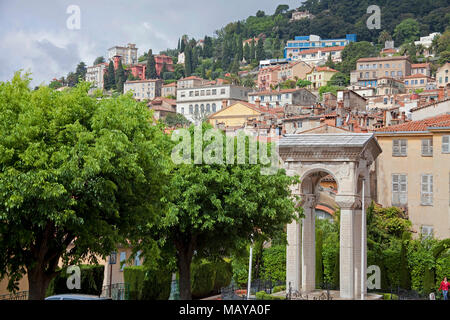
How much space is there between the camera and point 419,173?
129 feet

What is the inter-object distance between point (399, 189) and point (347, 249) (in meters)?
16.0

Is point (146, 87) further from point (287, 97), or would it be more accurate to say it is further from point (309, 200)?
point (309, 200)

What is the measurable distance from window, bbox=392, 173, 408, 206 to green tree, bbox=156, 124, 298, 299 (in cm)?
1671

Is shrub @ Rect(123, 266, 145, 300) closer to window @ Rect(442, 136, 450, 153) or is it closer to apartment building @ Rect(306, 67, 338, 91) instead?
window @ Rect(442, 136, 450, 153)

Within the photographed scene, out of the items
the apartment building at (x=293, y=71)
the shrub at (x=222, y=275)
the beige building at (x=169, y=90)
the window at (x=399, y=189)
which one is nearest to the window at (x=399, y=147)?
the window at (x=399, y=189)

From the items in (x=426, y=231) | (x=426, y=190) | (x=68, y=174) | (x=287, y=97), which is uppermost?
(x=287, y=97)

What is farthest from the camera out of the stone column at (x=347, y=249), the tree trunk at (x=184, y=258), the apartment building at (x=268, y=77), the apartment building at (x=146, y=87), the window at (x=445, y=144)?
the apartment building at (x=146, y=87)

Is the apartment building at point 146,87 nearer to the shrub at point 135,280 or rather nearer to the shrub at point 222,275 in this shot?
the shrub at point 222,275

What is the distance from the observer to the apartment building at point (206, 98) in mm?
140250

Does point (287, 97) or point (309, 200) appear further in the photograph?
point (287, 97)

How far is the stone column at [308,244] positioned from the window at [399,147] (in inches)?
566

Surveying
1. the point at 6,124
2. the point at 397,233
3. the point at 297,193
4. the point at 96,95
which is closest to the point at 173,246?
the point at 297,193

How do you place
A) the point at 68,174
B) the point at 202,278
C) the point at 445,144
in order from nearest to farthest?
the point at 68,174 < the point at 202,278 < the point at 445,144

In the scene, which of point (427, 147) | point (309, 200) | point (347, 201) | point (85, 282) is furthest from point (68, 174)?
point (427, 147)
